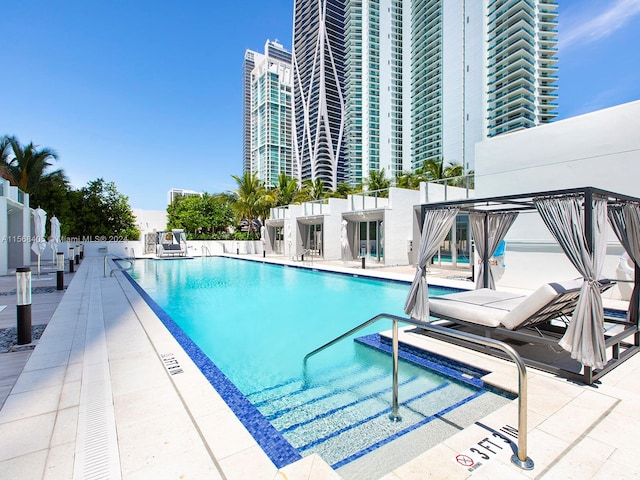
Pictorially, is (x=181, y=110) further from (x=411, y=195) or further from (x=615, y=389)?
(x=615, y=389)

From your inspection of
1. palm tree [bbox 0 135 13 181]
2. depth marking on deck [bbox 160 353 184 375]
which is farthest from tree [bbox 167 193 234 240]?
depth marking on deck [bbox 160 353 184 375]

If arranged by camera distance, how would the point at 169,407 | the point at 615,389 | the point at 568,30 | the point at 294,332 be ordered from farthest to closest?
the point at 568,30 → the point at 294,332 → the point at 615,389 → the point at 169,407

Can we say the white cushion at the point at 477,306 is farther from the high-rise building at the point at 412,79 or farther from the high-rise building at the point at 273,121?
the high-rise building at the point at 273,121

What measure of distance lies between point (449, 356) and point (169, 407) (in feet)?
10.7

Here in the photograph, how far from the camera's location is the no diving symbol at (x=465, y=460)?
2.13 meters

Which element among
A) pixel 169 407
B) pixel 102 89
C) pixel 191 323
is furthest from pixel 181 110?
pixel 169 407

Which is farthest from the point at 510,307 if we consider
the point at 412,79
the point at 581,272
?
the point at 412,79

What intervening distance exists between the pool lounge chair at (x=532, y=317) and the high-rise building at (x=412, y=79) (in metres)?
59.2

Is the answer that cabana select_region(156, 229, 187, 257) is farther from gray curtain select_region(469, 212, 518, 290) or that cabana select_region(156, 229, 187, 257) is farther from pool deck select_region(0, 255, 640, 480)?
gray curtain select_region(469, 212, 518, 290)

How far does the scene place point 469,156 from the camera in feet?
220

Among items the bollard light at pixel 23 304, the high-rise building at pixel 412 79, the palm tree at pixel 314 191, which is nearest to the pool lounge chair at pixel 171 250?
the palm tree at pixel 314 191

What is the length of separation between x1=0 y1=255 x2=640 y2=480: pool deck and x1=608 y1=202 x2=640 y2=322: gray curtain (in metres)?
0.89

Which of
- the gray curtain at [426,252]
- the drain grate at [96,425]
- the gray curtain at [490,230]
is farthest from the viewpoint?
the gray curtain at [490,230]

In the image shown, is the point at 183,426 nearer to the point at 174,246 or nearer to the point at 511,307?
the point at 511,307
